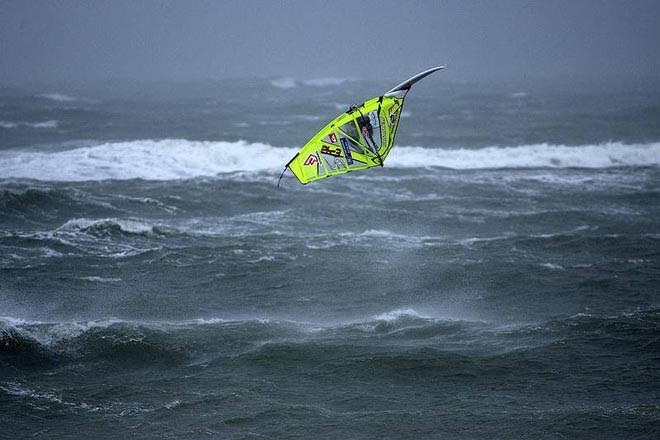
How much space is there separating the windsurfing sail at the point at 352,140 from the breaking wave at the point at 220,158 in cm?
1908

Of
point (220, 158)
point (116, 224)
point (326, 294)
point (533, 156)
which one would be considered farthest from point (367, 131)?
point (533, 156)

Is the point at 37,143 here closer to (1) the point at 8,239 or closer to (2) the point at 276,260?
(1) the point at 8,239

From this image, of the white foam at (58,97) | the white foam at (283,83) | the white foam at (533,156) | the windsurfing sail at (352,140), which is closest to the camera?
the windsurfing sail at (352,140)

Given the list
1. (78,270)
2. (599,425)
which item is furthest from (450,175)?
(599,425)

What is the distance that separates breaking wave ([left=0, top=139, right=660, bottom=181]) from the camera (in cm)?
3212

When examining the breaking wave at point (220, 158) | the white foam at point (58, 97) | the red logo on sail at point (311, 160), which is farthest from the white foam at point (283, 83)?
the red logo on sail at point (311, 160)

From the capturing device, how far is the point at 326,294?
18.8 meters

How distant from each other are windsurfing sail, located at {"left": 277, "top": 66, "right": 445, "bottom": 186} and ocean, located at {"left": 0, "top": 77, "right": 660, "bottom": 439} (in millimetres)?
3837

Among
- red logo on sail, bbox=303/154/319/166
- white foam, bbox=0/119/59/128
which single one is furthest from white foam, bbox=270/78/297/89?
red logo on sail, bbox=303/154/319/166

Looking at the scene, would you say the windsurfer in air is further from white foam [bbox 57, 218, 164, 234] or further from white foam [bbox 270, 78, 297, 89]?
white foam [bbox 270, 78, 297, 89]

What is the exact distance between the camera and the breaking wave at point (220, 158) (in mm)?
32125

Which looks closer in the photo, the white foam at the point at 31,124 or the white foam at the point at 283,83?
the white foam at the point at 31,124

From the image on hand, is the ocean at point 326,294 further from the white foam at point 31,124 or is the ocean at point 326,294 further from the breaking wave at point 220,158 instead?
the white foam at point 31,124

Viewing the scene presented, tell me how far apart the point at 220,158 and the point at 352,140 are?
75.0 feet
